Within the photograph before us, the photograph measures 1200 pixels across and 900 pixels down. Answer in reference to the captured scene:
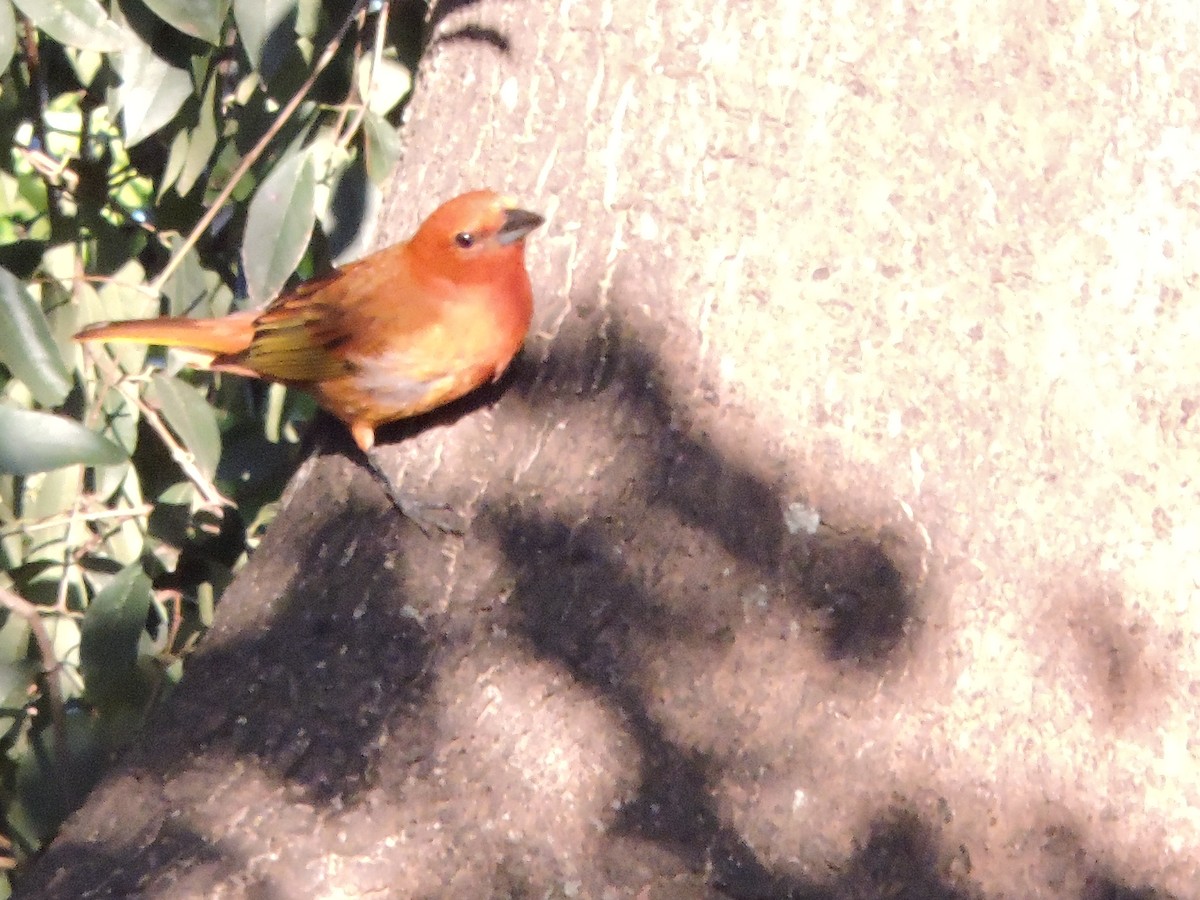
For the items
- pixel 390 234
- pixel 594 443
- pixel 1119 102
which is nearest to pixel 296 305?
pixel 390 234

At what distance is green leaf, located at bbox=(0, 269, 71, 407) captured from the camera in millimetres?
2971

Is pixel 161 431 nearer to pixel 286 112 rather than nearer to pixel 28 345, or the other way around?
pixel 28 345

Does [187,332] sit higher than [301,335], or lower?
lower

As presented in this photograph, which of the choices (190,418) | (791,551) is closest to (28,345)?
(190,418)

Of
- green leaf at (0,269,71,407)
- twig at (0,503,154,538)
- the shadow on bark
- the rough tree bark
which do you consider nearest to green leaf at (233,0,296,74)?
green leaf at (0,269,71,407)

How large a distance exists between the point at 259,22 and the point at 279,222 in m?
0.46

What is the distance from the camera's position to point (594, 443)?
2.32 meters

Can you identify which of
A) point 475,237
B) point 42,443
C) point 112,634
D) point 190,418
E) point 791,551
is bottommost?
point 112,634

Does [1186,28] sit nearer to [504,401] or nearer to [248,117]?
[504,401]

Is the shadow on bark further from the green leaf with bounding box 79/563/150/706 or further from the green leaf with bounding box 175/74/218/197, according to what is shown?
the green leaf with bounding box 175/74/218/197

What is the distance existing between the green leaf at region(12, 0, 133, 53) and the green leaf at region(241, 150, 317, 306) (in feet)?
1.57

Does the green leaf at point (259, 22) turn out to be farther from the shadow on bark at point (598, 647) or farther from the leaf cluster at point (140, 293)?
the shadow on bark at point (598, 647)

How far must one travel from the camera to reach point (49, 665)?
3191 millimetres

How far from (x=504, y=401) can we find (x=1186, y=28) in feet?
4.47
